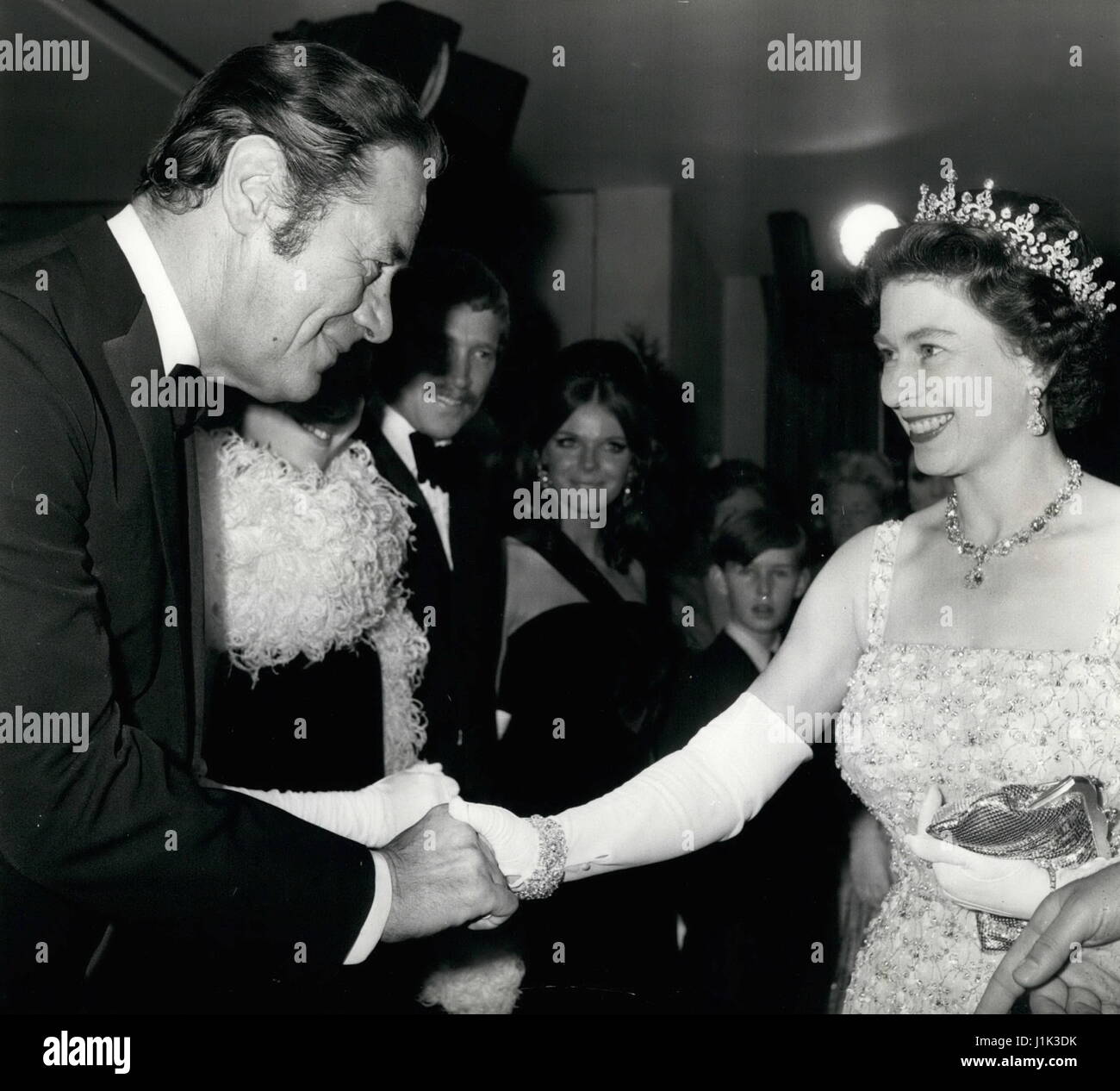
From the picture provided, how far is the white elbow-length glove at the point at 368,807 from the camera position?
74.4 inches

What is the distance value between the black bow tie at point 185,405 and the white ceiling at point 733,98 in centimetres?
237

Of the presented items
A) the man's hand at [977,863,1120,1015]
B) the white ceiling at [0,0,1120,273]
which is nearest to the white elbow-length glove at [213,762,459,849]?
the man's hand at [977,863,1120,1015]

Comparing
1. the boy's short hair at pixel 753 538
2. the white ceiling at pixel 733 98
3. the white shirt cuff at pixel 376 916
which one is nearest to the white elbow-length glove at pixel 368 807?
the white shirt cuff at pixel 376 916

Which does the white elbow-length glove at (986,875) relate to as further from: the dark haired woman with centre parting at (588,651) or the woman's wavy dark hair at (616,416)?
the woman's wavy dark hair at (616,416)

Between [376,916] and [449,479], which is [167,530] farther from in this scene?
[449,479]

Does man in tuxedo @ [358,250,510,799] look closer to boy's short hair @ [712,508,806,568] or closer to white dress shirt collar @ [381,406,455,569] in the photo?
white dress shirt collar @ [381,406,455,569]

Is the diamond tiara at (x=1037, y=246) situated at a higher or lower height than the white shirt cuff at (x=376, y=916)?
higher

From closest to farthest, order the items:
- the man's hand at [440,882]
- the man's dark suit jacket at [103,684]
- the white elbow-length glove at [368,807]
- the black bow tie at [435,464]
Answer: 1. the man's dark suit jacket at [103,684]
2. the man's hand at [440,882]
3. the white elbow-length glove at [368,807]
4. the black bow tie at [435,464]

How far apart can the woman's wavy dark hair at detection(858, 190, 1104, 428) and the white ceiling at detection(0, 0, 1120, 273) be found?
1.85 meters

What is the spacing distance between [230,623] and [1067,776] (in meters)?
1.26

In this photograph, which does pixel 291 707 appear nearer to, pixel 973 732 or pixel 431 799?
pixel 431 799

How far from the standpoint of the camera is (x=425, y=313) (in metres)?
2.59

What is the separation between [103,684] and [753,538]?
1.90m

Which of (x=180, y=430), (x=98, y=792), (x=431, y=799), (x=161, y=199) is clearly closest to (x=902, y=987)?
(x=431, y=799)
